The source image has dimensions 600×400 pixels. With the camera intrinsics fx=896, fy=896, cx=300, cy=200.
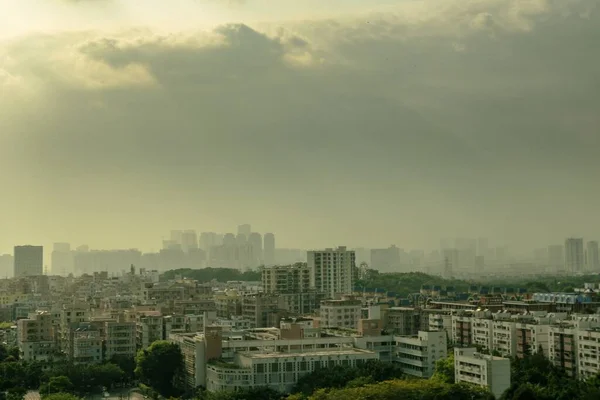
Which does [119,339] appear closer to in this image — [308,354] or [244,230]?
[308,354]

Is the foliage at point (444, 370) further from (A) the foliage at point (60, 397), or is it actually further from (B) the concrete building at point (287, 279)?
(B) the concrete building at point (287, 279)

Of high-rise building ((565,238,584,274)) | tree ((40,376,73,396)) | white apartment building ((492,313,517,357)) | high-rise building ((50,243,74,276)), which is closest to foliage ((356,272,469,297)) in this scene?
high-rise building ((565,238,584,274))

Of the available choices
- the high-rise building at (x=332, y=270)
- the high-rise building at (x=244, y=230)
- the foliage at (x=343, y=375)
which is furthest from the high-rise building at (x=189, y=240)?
the foliage at (x=343, y=375)

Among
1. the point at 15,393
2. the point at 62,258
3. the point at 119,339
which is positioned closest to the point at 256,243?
the point at 62,258

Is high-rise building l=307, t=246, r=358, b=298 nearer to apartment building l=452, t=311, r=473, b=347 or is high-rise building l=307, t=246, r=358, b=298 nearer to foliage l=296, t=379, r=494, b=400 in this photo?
apartment building l=452, t=311, r=473, b=347

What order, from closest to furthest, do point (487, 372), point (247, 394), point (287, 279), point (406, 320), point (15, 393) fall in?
point (487, 372) < point (247, 394) < point (15, 393) < point (406, 320) < point (287, 279)
